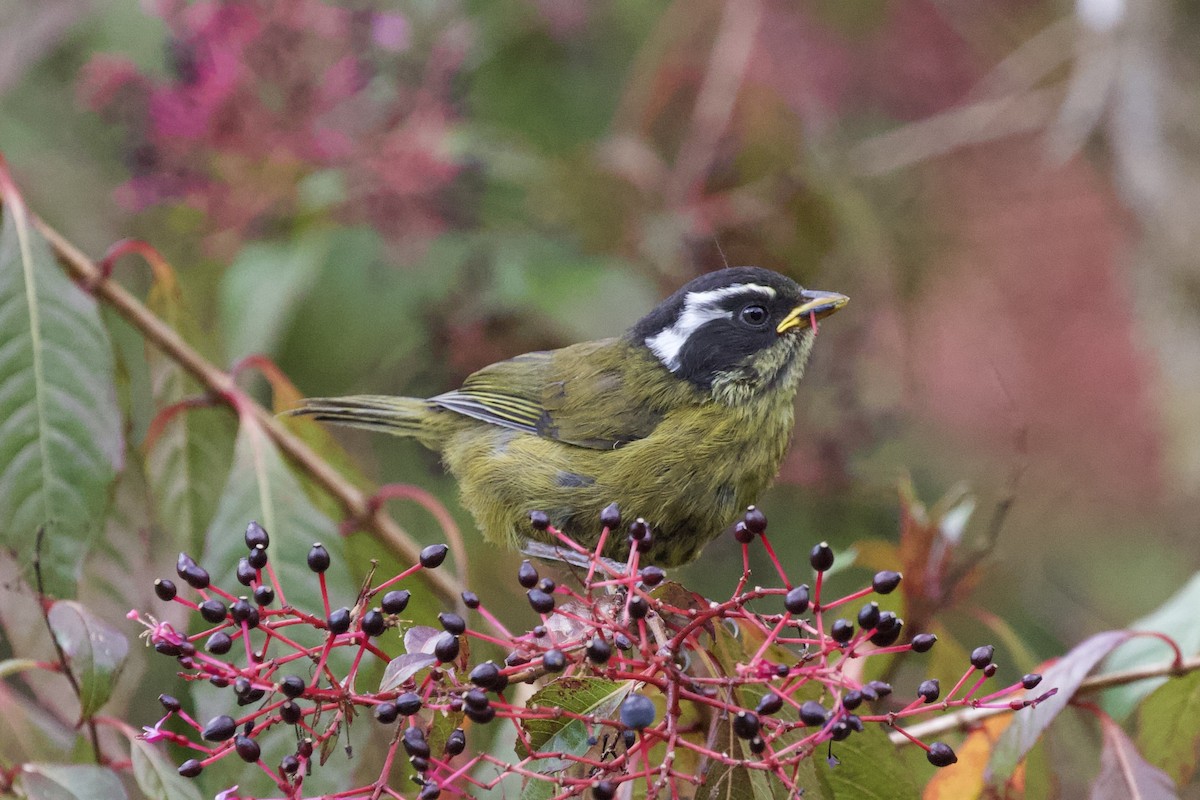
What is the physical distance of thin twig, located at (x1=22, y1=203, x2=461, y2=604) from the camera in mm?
2689

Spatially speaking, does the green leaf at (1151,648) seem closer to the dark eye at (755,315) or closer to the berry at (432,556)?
the dark eye at (755,315)

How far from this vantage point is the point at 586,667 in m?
1.64

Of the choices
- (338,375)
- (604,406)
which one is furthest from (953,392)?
(604,406)

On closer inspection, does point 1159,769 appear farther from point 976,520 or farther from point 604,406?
point 976,520

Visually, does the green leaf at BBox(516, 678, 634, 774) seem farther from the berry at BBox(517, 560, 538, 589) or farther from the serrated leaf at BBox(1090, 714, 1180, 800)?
the serrated leaf at BBox(1090, 714, 1180, 800)

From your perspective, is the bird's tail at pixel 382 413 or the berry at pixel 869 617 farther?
the bird's tail at pixel 382 413

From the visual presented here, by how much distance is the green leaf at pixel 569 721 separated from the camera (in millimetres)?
1709

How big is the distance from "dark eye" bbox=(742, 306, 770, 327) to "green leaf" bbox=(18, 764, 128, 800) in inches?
60.6

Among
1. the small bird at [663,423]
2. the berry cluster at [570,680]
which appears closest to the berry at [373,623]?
the berry cluster at [570,680]

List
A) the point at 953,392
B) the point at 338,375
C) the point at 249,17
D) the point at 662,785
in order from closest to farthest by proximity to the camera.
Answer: the point at 662,785
the point at 249,17
the point at 338,375
the point at 953,392

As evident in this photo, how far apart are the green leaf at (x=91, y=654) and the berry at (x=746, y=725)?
3.32ft

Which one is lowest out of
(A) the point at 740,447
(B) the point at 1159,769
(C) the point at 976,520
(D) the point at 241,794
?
(C) the point at 976,520

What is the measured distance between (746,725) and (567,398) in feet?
5.35

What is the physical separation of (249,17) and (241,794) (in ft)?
8.74
